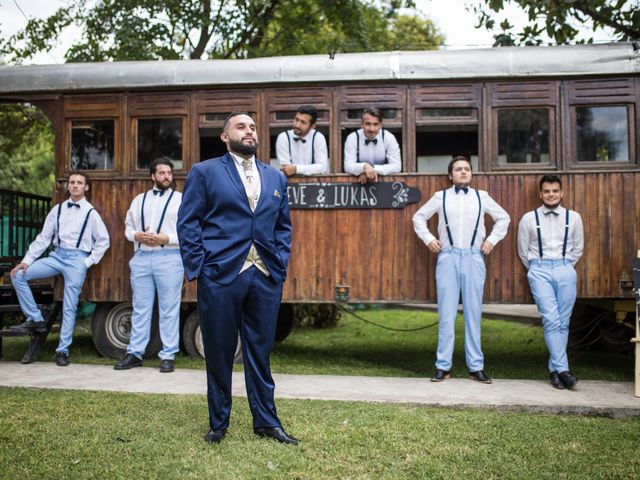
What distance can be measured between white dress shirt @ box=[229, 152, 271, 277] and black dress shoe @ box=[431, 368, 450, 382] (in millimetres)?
3091

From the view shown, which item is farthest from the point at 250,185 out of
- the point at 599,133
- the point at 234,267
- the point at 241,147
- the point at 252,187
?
the point at 599,133

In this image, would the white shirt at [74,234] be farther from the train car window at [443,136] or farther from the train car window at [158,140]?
the train car window at [443,136]

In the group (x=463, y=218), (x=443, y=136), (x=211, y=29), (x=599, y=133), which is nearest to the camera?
(x=463, y=218)

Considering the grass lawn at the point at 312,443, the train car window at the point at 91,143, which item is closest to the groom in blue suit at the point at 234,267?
the grass lawn at the point at 312,443

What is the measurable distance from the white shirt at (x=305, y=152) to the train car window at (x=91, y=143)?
2155mm

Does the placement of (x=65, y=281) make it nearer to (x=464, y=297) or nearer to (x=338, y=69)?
(x=338, y=69)

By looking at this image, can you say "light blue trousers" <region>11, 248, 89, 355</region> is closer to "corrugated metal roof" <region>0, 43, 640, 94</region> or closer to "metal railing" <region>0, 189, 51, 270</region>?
"metal railing" <region>0, 189, 51, 270</region>

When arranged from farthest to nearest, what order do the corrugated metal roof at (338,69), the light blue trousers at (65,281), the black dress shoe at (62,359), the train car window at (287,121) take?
1. the train car window at (287,121)
2. the light blue trousers at (65,281)
3. the black dress shoe at (62,359)
4. the corrugated metal roof at (338,69)

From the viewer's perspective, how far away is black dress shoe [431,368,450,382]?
7.34m

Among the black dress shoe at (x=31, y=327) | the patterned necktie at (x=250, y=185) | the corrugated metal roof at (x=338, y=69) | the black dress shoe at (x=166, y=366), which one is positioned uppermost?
the corrugated metal roof at (x=338, y=69)

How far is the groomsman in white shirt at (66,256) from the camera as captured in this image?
8.12 m

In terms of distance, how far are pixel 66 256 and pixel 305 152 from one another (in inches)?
116

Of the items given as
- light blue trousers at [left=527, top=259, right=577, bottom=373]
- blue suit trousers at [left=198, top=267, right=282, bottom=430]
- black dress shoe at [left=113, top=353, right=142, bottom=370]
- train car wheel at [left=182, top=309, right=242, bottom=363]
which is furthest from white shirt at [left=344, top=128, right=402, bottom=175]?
blue suit trousers at [left=198, top=267, right=282, bottom=430]

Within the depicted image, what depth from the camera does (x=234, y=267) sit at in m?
4.80
